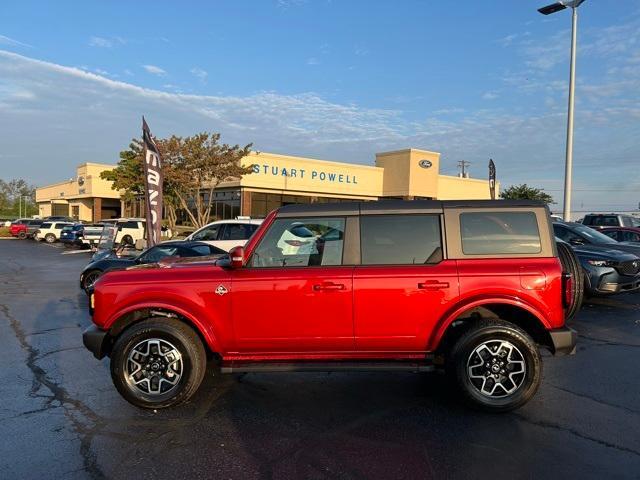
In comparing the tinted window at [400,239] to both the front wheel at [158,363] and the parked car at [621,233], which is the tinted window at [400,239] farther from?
the parked car at [621,233]

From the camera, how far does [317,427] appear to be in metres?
4.36

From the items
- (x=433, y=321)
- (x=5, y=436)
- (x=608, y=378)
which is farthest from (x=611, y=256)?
(x=5, y=436)

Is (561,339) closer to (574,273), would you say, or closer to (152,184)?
(574,273)

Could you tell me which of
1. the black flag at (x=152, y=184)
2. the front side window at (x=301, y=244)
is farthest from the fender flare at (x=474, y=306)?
the black flag at (x=152, y=184)

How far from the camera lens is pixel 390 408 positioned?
4.78m

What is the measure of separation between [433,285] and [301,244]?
4.21 feet

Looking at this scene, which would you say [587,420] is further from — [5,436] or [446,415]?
[5,436]

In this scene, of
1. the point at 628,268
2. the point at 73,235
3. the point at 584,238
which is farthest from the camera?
the point at 73,235

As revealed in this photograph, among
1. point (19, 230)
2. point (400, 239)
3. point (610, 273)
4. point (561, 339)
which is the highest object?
point (400, 239)

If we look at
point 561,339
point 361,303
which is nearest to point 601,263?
point 561,339

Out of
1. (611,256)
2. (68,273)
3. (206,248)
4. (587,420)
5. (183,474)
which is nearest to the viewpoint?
(183,474)

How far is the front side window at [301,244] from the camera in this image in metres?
4.83

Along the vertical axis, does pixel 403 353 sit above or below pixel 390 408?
above

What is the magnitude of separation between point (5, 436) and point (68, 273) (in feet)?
46.0
